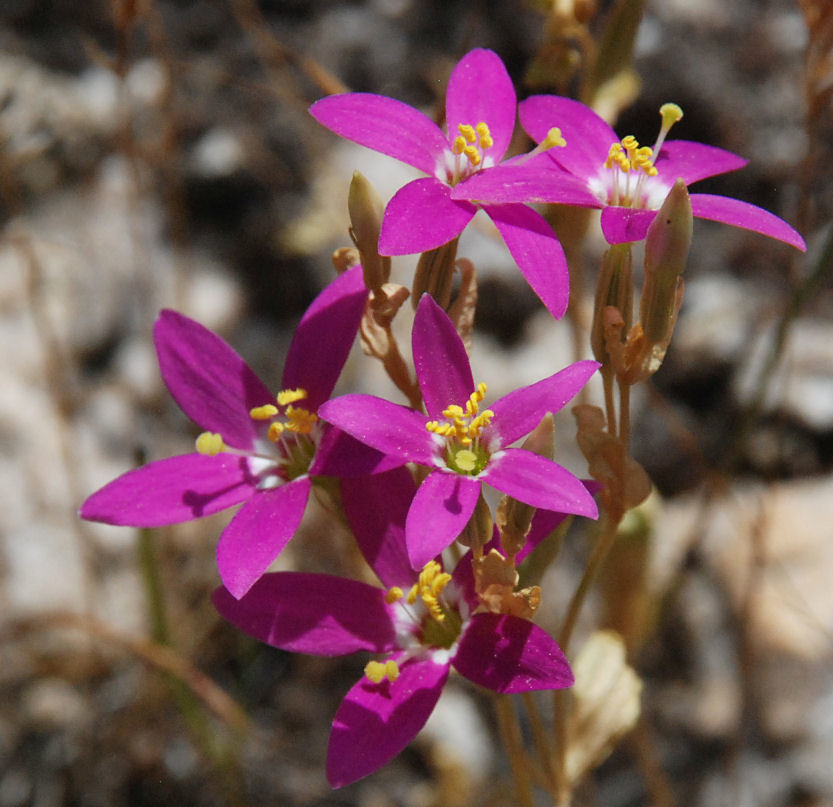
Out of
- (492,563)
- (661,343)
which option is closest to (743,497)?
(661,343)

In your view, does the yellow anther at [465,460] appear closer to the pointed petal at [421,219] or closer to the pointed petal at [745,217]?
the pointed petal at [421,219]

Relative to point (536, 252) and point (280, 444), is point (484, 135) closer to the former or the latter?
point (536, 252)

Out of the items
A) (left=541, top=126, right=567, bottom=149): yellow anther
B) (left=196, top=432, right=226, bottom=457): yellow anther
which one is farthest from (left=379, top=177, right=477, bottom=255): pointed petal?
(left=196, top=432, right=226, bottom=457): yellow anther

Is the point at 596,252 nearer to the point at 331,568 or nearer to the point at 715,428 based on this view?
the point at 715,428

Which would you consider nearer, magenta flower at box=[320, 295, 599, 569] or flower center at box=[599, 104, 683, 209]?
magenta flower at box=[320, 295, 599, 569]

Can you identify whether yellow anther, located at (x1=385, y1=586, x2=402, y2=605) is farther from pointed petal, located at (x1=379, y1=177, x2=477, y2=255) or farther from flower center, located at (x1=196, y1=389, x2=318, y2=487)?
pointed petal, located at (x1=379, y1=177, x2=477, y2=255)

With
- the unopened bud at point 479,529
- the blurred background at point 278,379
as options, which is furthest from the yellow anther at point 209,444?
the blurred background at point 278,379
